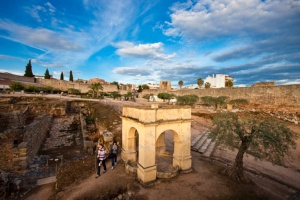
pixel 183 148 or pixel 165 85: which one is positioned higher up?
pixel 165 85

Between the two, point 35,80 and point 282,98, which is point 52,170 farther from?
point 35,80

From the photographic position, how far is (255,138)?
7406 millimetres

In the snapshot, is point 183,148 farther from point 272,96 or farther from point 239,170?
point 272,96

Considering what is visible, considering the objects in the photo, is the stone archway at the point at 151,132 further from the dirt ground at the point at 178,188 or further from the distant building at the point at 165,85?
the distant building at the point at 165,85

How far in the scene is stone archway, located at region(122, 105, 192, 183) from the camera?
6820 millimetres

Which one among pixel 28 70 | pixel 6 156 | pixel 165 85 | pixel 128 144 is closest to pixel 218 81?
pixel 165 85

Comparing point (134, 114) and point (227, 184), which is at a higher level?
point (134, 114)

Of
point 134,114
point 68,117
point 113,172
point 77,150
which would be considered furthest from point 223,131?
point 68,117

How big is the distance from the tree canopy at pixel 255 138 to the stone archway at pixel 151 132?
7.01ft

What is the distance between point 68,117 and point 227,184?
85.3ft

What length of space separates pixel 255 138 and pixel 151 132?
552 cm

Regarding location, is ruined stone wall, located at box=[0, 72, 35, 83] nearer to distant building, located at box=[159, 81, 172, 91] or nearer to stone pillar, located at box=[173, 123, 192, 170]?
distant building, located at box=[159, 81, 172, 91]

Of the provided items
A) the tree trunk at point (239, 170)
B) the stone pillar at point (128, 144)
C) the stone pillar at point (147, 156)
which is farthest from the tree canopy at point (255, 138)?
the stone pillar at point (128, 144)

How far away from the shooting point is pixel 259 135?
735cm
